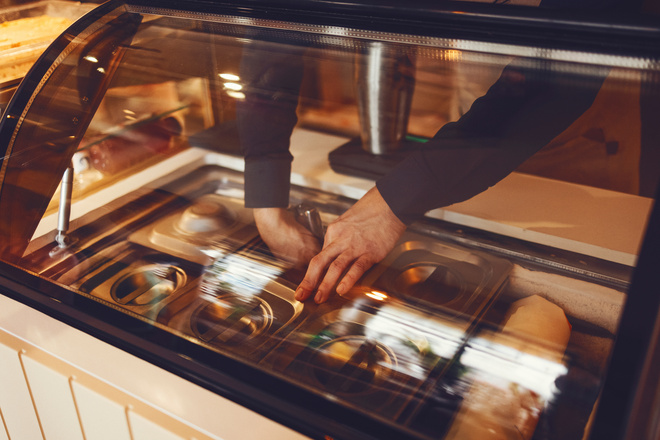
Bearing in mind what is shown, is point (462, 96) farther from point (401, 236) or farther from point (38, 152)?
point (38, 152)

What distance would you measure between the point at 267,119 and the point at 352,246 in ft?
1.24

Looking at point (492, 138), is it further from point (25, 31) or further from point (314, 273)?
point (25, 31)

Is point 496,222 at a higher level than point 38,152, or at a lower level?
lower

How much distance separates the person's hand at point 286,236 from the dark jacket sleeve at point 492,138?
0.55ft

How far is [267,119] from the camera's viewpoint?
1.05 meters

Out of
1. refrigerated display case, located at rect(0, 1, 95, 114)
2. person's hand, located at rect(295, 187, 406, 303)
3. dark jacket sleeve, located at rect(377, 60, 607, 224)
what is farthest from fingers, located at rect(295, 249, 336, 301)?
refrigerated display case, located at rect(0, 1, 95, 114)

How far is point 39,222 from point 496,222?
3.00 ft

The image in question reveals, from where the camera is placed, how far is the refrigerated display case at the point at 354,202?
0.57m

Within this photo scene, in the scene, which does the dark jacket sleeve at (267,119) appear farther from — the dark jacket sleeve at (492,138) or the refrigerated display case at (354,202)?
the dark jacket sleeve at (492,138)

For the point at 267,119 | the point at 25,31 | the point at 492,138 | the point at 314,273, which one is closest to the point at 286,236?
the point at 314,273

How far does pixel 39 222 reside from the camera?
101 cm

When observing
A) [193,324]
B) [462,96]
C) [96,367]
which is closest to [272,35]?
[462,96]

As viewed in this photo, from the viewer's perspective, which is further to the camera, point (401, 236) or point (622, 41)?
point (401, 236)

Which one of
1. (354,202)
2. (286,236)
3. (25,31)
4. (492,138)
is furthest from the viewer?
(25,31)
